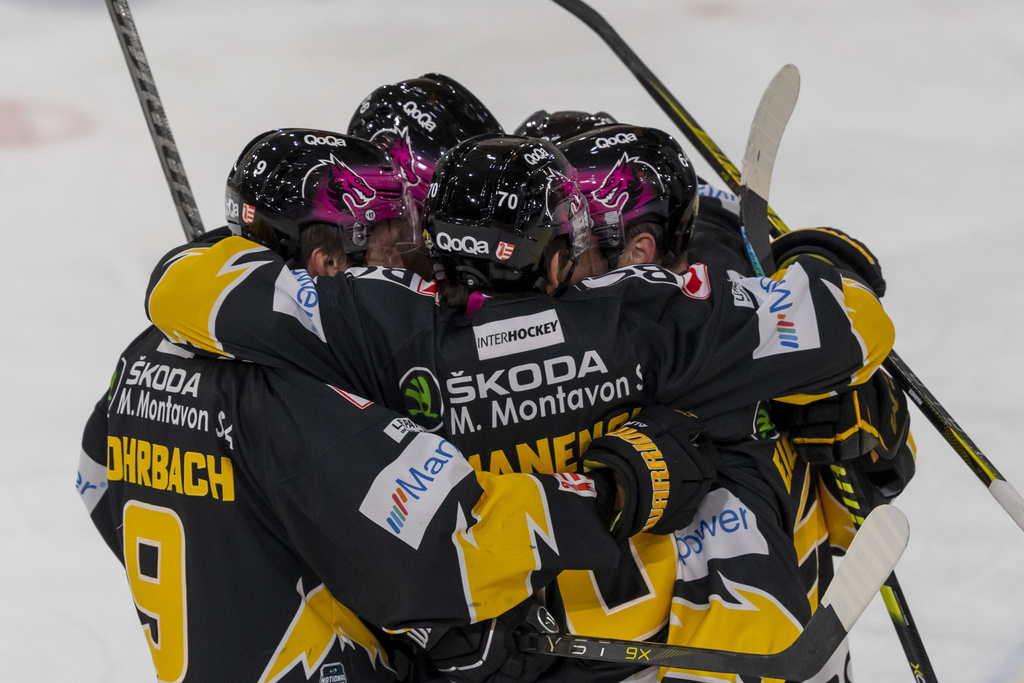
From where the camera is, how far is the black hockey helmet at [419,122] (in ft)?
8.41

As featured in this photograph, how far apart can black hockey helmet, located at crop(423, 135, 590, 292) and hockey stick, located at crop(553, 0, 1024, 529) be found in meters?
0.89

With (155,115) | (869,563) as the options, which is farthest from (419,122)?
(869,563)

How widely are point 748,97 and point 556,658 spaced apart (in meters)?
3.43

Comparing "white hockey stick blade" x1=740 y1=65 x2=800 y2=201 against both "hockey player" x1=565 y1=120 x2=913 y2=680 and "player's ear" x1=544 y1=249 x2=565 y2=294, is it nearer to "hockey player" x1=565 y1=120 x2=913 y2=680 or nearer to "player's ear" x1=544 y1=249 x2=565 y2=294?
"hockey player" x1=565 y1=120 x2=913 y2=680

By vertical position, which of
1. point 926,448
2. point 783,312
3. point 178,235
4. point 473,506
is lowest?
point 926,448

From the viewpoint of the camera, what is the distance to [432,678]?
6.34 ft

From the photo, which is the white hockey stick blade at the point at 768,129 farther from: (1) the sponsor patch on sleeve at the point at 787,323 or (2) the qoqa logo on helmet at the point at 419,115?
(2) the qoqa logo on helmet at the point at 419,115

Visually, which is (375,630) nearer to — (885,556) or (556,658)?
(556,658)

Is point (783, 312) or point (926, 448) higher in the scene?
point (783, 312)

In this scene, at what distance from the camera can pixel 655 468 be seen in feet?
5.68

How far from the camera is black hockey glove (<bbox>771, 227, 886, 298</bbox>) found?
6.86 ft

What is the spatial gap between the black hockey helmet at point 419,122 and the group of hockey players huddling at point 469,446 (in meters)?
0.71

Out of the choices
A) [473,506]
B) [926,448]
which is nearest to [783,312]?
[473,506]

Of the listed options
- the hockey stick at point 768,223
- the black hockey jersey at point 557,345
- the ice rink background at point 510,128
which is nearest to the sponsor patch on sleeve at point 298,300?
the black hockey jersey at point 557,345
